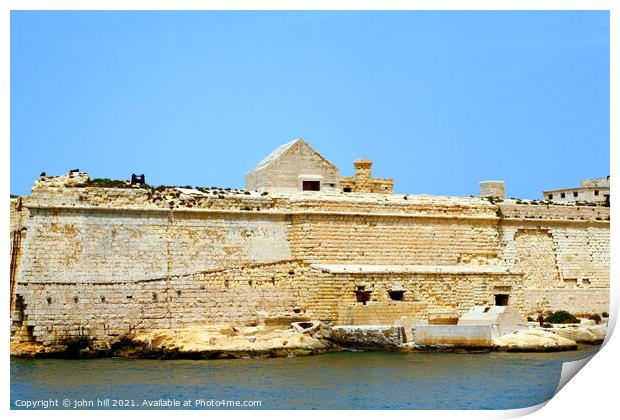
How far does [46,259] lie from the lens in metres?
25.7

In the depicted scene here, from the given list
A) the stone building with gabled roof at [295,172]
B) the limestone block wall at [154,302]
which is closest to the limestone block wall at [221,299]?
the limestone block wall at [154,302]

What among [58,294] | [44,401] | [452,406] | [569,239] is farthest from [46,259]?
[569,239]

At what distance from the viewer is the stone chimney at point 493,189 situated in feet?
108

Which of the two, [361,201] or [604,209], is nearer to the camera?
[361,201]

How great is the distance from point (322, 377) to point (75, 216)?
727 cm

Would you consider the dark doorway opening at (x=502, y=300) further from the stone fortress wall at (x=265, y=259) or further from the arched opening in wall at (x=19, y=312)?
the arched opening in wall at (x=19, y=312)

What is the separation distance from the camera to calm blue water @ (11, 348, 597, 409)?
66.0ft

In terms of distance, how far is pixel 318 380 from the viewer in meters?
22.0

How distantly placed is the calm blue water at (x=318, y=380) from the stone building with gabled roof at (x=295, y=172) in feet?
21.5

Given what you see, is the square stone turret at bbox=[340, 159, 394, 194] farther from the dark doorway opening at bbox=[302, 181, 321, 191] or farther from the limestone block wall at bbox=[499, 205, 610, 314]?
the limestone block wall at bbox=[499, 205, 610, 314]

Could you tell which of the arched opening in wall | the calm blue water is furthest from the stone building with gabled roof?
the arched opening in wall

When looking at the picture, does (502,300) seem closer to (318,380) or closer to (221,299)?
(221,299)

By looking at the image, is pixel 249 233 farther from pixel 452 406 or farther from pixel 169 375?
pixel 452 406

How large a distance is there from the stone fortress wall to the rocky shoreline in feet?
1.11
